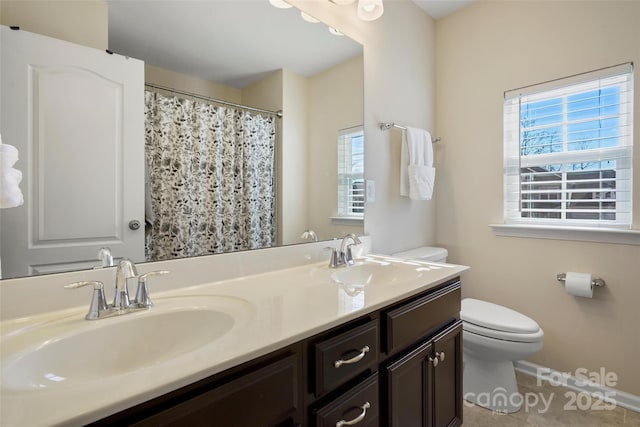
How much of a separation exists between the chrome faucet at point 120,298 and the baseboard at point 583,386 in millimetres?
2264

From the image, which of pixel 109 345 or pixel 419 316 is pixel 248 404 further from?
pixel 419 316

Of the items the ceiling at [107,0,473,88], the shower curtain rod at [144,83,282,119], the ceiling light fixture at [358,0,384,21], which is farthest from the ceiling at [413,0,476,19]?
the shower curtain rod at [144,83,282,119]

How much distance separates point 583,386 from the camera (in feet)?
5.93

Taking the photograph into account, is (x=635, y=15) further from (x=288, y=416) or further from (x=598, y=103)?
(x=288, y=416)

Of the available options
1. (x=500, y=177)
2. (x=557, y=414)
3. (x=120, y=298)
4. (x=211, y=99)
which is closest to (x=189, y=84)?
(x=211, y=99)

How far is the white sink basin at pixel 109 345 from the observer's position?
607 millimetres

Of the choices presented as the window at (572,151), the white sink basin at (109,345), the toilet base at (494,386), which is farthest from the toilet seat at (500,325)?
the white sink basin at (109,345)

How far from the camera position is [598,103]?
5.79 ft

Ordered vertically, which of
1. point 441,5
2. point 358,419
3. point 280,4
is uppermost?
point 441,5

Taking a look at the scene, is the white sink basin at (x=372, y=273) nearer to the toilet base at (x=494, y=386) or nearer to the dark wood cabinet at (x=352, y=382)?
the dark wood cabinet at (x=352, y=382)

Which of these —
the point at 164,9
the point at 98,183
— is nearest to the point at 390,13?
the point at 164,9

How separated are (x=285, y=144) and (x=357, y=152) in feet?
1.60

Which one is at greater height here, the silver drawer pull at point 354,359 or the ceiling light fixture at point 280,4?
the ceiling light fixture at point 280,4

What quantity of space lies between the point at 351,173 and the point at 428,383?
3.42 feet
